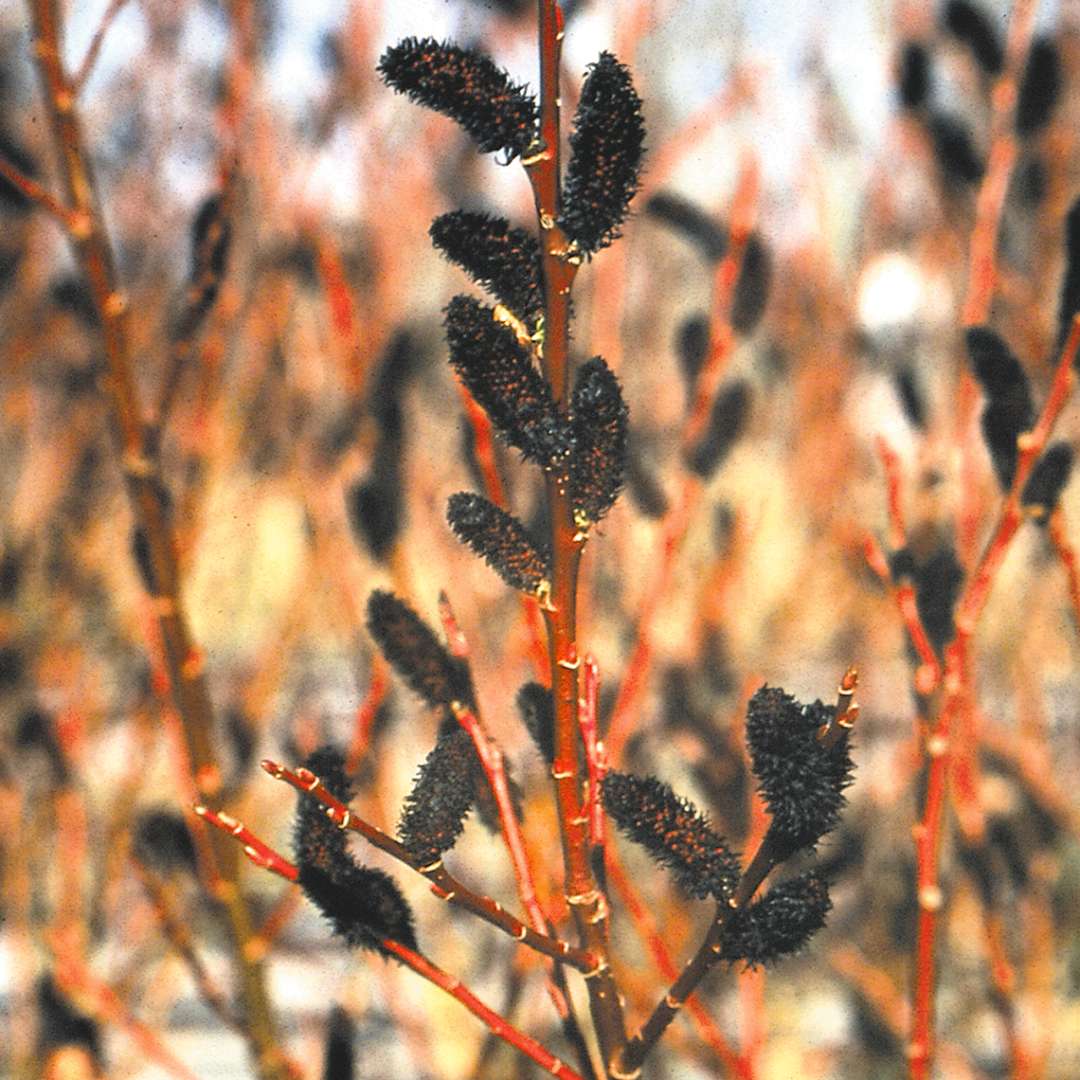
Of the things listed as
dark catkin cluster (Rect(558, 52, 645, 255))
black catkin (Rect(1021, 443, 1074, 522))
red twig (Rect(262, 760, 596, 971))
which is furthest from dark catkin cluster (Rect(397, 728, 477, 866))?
black catkin (Rect(1021, 443, 1074, 522))

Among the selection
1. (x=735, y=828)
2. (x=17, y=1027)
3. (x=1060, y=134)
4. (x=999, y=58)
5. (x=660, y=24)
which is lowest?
(x=17, y=1027)

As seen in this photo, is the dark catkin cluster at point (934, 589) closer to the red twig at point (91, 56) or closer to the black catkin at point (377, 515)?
the black catkin at point (377, 515)

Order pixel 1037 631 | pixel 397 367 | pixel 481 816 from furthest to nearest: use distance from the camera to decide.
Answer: pixel 1037 631 < pixel 397 367 < pixel 481 816

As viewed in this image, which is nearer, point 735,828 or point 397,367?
point 735,828

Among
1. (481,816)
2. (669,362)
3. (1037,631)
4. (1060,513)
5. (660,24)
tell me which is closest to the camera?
(481,816)

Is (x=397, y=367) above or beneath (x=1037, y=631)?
above

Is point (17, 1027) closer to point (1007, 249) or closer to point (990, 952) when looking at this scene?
point (990, 952)

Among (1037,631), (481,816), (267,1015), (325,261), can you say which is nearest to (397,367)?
(325,261)
